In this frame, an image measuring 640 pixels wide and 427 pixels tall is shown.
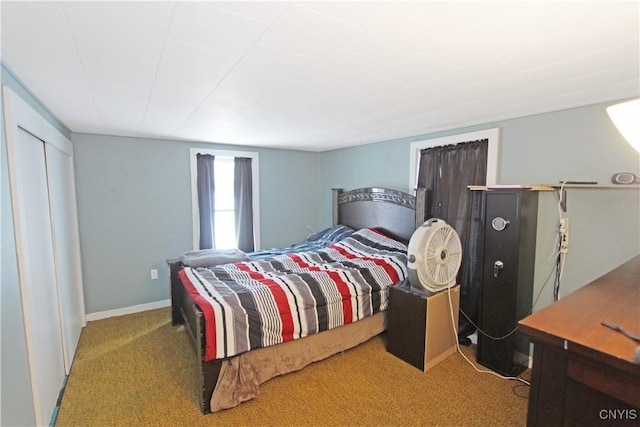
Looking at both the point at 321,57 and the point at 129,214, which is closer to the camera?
the point at 321,57

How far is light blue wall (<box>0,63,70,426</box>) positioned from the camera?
1284 millimetres

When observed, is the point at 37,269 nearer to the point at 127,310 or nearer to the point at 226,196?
the point at 127,310

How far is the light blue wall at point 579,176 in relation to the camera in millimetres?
2061

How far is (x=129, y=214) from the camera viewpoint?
11.8ft

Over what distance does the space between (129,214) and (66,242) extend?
0.89 m

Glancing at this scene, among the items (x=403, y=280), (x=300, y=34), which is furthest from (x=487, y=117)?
(x=300, y=34)

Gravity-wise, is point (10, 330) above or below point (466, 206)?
below

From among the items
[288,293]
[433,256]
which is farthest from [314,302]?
[433,256]

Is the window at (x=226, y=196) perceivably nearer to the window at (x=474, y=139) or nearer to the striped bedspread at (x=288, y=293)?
the striped bedspread at (x=288, y=293)

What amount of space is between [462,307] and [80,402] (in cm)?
321

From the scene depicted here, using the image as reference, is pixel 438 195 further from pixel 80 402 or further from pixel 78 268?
pixel 78 268

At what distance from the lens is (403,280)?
297 centimetres

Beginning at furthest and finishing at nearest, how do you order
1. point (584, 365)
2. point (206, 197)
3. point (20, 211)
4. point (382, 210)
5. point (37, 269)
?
point (206, 197), point (382, 210), point (37, 269), point (20, 211), point (584, 365)

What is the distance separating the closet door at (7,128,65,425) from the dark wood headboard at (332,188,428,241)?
3081 millimetres
